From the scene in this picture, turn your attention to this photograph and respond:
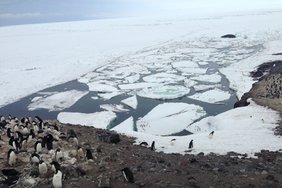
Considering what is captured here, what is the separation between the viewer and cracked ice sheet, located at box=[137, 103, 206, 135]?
1792 cm

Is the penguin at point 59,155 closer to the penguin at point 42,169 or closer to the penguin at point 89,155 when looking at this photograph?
the penguin at point 89,155

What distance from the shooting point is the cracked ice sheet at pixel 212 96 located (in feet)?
72.2

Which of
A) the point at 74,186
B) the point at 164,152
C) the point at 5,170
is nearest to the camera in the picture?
the point at 74,186

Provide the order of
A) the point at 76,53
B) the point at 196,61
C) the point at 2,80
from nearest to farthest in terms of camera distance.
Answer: the point at 2,80
the point at 196,61
the point at 76,53

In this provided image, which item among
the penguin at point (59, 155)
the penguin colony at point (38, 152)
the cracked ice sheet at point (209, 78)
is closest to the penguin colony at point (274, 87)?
the cracked ice sheet at point (209, 78)

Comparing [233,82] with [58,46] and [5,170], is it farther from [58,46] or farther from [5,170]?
[58,46]

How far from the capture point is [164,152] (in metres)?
13.4

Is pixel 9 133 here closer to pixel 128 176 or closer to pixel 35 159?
pixel 35 159

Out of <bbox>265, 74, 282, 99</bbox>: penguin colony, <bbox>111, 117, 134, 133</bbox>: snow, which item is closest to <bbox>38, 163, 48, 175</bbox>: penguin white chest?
<bbox>111, 117, 134, 133</bbox>: snow

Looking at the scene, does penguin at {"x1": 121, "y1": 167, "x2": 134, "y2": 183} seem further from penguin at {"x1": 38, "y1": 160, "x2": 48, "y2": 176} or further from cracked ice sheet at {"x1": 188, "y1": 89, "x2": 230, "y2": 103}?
cracked ice sheet at {"x1": 188, "y1": 89, "x2": 230, "y2": 103}

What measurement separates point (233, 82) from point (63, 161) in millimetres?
17324

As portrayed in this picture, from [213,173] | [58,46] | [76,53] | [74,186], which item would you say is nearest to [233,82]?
[213,173]

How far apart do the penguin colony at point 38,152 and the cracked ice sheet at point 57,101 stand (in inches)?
290

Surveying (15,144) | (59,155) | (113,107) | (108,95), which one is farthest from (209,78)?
(59,155)
